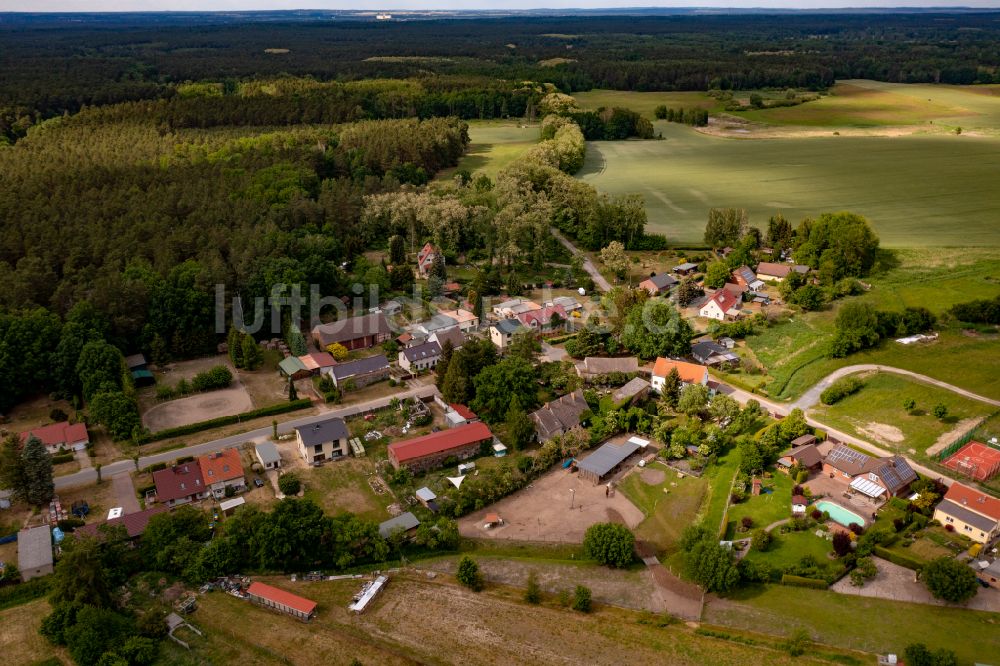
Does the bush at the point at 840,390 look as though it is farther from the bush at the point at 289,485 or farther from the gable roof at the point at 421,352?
the bush at the point at 289,485

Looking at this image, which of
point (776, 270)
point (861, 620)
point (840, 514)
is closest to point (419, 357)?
point (840, 514)

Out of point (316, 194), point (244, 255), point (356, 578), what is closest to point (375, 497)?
point (356, 578)

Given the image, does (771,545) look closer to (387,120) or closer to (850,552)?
(850,552)

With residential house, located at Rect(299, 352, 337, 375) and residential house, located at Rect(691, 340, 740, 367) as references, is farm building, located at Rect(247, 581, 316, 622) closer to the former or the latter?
residential house, located at Rect(299, 352, 337, 375)

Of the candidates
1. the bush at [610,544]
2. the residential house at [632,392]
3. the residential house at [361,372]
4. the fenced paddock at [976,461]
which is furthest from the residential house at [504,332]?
the fenced paddock at [976,461]

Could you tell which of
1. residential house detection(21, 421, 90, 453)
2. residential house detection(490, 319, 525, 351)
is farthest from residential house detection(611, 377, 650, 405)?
residential house detection(21, 421, 90, 453)

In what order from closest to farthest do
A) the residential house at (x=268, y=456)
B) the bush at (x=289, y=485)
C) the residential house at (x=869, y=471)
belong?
the residential house at (x=869, y=471) → the bush at (x=289, y=485) → the residential house at (x=268, y=456)
